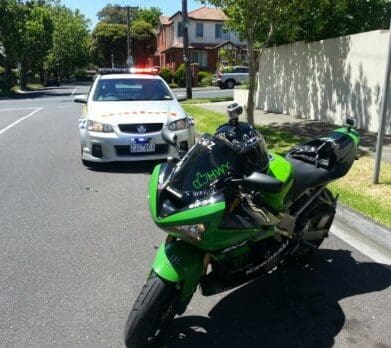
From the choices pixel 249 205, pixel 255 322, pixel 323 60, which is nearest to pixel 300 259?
pixel 255 322

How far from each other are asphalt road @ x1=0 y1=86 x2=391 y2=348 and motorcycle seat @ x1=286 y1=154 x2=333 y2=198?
0.82 metres

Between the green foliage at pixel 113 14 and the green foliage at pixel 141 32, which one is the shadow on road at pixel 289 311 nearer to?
the green foliage at pixel 141 32

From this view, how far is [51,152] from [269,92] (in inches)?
327

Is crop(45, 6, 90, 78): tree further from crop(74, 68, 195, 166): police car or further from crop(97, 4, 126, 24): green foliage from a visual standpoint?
crop(74, 68, 195, 166): police car

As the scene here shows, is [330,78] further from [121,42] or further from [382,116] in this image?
[121,42]

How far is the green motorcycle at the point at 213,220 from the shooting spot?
2998mm

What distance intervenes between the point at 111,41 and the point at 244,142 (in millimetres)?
71024

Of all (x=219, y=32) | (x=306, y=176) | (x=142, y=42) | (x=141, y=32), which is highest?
(x=141, y=32)

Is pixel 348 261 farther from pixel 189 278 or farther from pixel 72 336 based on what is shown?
pixel 72 336

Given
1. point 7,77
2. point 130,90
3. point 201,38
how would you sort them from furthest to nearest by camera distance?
point 201,38 < point 7,77 < point 130,90

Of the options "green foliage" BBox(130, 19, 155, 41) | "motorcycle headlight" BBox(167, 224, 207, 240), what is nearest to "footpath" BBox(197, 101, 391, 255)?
"motorcycle headlight" BBox(167, 224, 207, 240)

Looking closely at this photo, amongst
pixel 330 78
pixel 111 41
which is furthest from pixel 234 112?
pixel 111 41

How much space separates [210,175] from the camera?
3.19 meters

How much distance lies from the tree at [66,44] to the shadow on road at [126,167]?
202 feet
